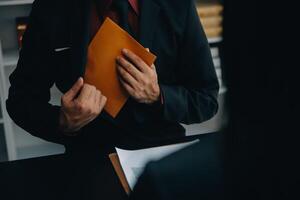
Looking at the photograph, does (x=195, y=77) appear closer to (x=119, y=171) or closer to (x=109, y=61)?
(x=109, y=61)

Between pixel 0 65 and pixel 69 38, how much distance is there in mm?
889

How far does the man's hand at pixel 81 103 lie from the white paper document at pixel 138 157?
0.43 ft

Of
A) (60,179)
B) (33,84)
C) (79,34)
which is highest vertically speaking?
(79,34)

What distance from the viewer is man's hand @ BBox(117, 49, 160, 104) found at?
0.87m

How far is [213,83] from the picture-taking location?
1.06 meters

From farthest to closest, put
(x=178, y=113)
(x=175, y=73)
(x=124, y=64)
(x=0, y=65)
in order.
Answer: (x=0, y=65) < (x=175, y=73) < (x=178, y=113) < (x=124, y=64)

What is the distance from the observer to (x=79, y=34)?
3.26 feet

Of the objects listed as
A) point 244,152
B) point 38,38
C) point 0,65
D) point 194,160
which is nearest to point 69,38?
point 38,38

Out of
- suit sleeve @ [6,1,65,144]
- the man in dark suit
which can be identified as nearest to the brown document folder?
the man in dark suit

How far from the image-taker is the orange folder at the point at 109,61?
85 cm

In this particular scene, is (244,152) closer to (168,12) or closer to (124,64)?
(124,64)

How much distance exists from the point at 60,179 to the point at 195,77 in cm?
45

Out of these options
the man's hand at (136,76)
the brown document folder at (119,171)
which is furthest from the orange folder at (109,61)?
the brown document folder at (119,171)

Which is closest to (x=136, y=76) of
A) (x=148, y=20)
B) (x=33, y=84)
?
(x=148, y=20)
